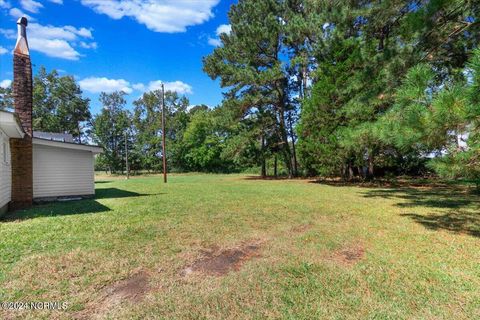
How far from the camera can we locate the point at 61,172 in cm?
937

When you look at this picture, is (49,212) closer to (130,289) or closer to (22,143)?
(22,143)

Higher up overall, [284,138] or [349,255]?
[284,138]

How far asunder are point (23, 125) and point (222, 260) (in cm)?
757

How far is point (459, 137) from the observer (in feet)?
11.4

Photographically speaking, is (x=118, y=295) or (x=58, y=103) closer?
(x=118, y=295)

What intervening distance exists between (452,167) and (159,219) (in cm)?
534

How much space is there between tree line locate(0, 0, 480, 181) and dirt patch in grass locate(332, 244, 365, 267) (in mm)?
1599

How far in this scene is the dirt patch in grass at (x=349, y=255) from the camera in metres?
3.34

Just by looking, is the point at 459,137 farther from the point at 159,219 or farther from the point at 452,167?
the point at 159,219

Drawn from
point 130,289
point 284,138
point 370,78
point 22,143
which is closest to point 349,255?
point 130,289

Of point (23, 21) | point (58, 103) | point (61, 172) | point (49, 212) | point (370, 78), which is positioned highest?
point (58, 103)

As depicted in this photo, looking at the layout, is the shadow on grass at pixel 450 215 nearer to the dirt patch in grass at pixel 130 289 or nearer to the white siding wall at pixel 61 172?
the dirt patch in grass at pixel 130 289

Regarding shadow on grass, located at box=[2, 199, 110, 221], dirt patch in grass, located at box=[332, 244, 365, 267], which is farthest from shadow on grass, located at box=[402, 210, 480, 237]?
shadow on grass, located at box=[2, 199, 110, 221]

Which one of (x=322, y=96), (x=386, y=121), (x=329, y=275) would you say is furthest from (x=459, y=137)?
(x=322, y=96)
